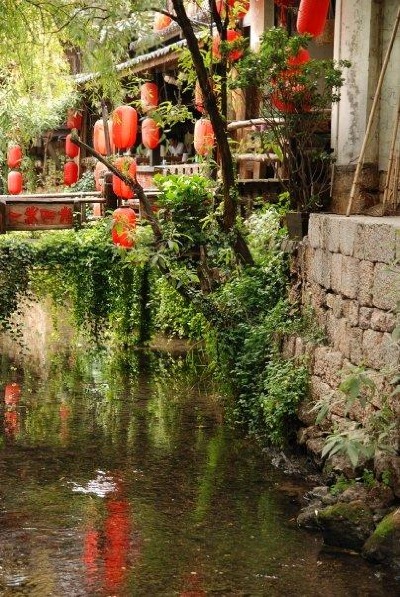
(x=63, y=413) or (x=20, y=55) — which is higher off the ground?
(x=20, y=55)

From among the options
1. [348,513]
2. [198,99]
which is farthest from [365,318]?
[198,99]

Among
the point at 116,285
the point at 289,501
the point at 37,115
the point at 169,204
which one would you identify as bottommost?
the point at 289,501

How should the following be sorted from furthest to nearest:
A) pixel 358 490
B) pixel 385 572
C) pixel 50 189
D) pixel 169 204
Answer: pixel 50 189
pixel 169 204
pixel 358 490
pixel 385 572

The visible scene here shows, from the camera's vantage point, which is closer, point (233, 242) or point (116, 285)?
point (233, 242)

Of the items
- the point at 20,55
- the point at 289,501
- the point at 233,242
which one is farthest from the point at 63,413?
the point at 20,55

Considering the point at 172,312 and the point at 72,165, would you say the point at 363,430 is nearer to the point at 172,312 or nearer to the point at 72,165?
the point at 172,312

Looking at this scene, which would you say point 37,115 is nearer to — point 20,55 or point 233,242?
point 20,55

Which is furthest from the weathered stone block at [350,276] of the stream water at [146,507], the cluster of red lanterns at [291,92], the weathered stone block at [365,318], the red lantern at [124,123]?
the red lantern at [124,123]

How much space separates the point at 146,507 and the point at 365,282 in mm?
2992

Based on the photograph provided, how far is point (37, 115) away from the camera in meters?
26.3

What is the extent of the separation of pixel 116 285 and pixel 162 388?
3034mm

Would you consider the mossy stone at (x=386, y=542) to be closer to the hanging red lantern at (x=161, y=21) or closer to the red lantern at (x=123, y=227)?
the red lantern at (x=123, y=227)

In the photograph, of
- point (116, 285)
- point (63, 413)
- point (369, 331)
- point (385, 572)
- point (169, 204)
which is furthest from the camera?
point (116, 285)

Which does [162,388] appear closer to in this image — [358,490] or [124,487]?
[124,487]
